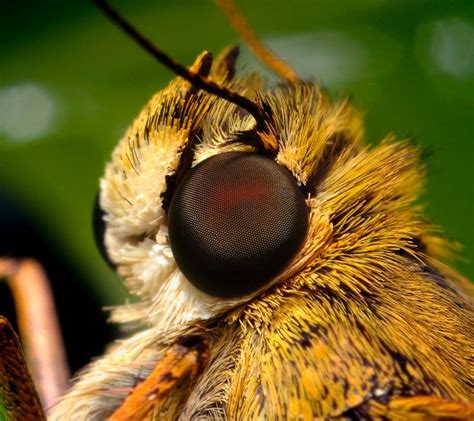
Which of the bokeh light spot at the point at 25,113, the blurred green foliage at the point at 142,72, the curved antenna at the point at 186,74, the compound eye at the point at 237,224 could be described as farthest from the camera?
the bokeh light spot at the point at 25,113

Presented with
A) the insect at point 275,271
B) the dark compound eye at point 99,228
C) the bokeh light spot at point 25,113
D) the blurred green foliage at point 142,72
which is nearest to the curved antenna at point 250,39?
the insect at point 275,271

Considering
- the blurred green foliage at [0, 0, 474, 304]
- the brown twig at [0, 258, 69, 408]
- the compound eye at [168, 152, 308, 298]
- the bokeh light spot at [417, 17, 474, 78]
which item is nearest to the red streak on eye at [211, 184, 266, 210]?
the compound eye at [168, 152, 308, 298]

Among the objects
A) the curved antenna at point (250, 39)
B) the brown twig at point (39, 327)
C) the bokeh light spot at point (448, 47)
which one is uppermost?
the bokeh light spot at point (448, 47)

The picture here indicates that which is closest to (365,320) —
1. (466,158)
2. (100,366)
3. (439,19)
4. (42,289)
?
(100,366)

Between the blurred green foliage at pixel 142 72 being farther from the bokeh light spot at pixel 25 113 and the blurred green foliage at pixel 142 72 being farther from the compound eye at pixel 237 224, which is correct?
the compound eye at pixel 237 224

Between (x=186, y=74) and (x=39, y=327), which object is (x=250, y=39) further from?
(x=39, y=327)

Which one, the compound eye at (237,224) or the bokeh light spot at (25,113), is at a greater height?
the compound eye at (237,224)

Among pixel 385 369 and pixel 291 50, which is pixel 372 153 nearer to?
pixel 385 369

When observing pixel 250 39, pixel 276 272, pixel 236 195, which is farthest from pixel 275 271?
pixel 250 39
